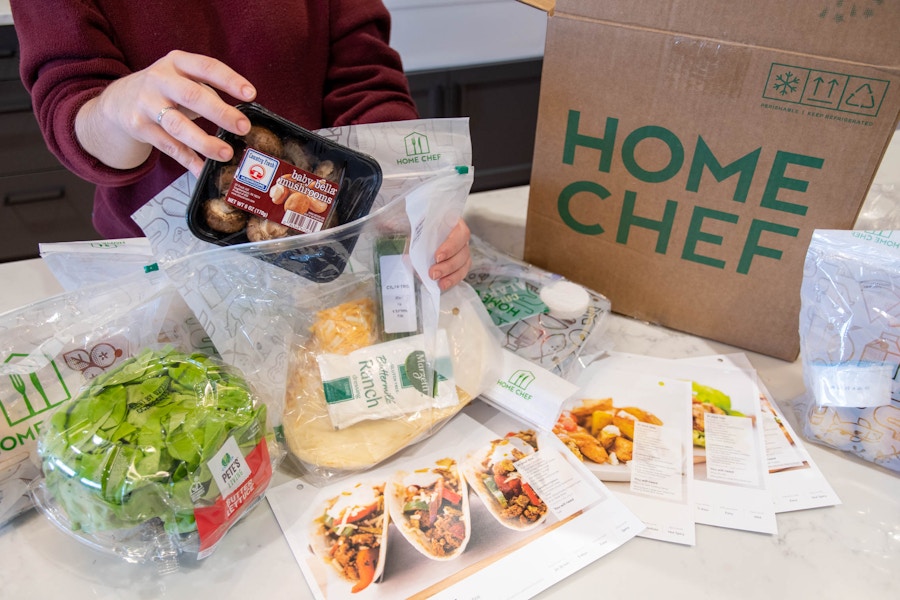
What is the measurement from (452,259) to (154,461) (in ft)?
1.31

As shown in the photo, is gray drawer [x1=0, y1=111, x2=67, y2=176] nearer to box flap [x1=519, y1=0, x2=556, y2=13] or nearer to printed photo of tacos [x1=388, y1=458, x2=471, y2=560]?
box flap [x1=519, y1=0, x2=556, y2=13]

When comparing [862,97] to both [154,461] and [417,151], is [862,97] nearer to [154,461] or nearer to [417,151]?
[417,151]

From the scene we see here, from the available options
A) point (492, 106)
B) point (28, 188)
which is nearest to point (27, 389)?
point (28, 188)

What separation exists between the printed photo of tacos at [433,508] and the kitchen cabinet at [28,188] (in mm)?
1784

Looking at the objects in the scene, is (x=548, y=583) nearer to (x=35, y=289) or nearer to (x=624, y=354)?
(x=624, y=354)

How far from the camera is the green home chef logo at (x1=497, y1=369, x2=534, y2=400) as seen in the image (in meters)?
0.74

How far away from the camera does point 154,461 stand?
1.71ft

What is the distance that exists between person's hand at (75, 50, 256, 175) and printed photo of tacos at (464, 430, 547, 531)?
0.42 m

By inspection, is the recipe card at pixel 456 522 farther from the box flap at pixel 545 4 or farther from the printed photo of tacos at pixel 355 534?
the box flap at pixel 545 4

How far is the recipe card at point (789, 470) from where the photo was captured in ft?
2.18

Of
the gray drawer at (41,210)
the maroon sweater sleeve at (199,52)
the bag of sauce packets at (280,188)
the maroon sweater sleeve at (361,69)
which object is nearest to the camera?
the bag of sauce packets at (280,188)

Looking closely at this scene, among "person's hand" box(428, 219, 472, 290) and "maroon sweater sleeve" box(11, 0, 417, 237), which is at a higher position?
"maroon sweater sleeve" box(11, 0, 417, 237)

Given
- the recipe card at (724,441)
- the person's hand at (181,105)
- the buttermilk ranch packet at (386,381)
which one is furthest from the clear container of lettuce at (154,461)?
the recipe card at (724,441)

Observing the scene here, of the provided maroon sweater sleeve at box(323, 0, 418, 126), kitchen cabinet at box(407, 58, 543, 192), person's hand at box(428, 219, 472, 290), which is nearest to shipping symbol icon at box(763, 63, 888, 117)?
person's hand at box(428, 219, 472, 290)
